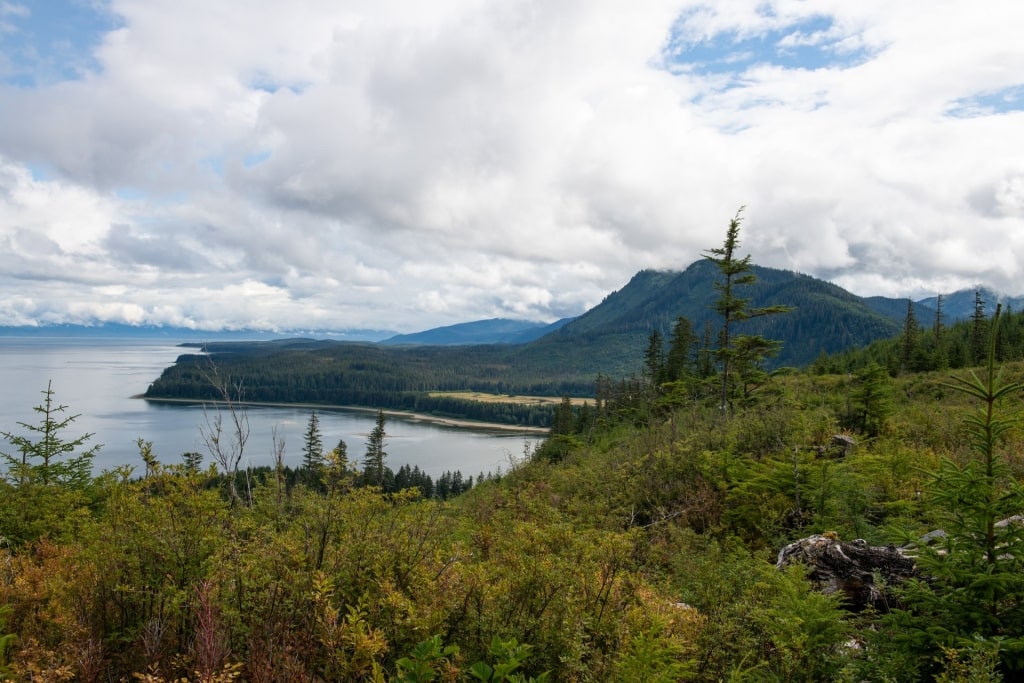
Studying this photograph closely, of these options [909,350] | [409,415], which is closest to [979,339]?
[909,350]

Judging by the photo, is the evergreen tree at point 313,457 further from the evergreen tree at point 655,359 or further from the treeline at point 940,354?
the evergreen tree at point 655,359

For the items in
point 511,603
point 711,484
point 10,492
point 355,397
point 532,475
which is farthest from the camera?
point 355,397

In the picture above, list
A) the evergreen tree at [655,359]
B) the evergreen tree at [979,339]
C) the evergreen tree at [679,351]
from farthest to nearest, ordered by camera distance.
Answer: the evergreen tree at [655,359]
the evergreen tree at [679,351]
the evergreen tree at [979,339]

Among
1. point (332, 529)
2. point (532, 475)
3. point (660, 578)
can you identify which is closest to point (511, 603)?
point (332, 529)

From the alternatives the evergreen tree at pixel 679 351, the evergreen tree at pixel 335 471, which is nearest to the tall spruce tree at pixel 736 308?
the evergreen tree at pixel 335 471

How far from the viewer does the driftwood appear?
685cm

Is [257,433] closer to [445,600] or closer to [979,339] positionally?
[979,339]

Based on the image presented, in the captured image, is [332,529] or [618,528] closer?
[332,529]

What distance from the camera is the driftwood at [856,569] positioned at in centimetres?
685

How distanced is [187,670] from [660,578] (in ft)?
22.0

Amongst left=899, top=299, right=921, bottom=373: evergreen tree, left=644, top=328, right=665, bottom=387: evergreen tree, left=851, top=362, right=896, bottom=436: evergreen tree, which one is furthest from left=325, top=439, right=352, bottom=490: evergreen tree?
left=644, top=328, right=665, bottom=387: evergreen tree

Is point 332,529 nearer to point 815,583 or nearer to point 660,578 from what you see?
point 660,578

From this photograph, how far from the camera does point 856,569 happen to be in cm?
708

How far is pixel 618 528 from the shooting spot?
1072cm
